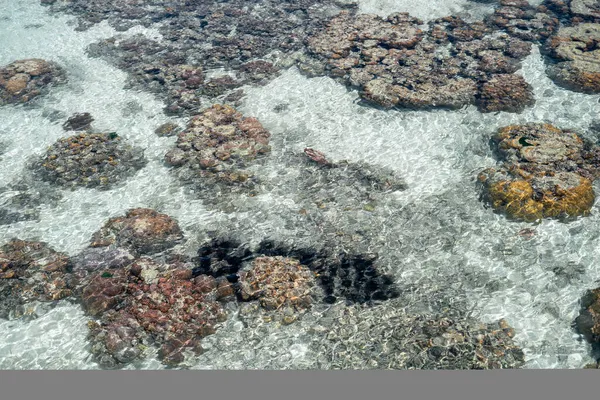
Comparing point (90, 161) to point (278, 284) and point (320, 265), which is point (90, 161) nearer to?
point (278, 284)

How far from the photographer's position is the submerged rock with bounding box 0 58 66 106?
2000 centimetres

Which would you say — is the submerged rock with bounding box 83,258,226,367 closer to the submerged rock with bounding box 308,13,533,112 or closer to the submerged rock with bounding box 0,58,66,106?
the submerged rock with bounding box 308,13,533,112

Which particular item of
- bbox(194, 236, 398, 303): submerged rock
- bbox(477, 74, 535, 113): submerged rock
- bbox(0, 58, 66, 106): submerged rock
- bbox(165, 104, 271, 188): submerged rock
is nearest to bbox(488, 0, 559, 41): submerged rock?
bbox(477, 74, 535, 113): submerged rock

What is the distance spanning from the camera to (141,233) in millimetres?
13461

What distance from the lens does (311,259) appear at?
12.6 metres

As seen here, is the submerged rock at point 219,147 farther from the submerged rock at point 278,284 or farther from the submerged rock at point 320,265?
the submerged rock at point 278,284

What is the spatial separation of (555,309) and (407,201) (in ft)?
16.1

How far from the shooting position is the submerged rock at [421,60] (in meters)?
18.0

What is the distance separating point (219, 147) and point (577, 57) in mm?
15059

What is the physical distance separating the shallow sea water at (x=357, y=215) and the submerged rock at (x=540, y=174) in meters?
0.40

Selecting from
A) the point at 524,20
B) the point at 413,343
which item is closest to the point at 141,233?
the point at 413,343

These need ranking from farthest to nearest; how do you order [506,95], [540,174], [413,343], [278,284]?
[506,95]
[540,174]
[278,284]
[413,343]

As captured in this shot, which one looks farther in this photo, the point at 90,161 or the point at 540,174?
the point at 90,161

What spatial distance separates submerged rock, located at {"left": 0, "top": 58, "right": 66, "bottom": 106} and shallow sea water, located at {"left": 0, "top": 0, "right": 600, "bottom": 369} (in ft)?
2.14
